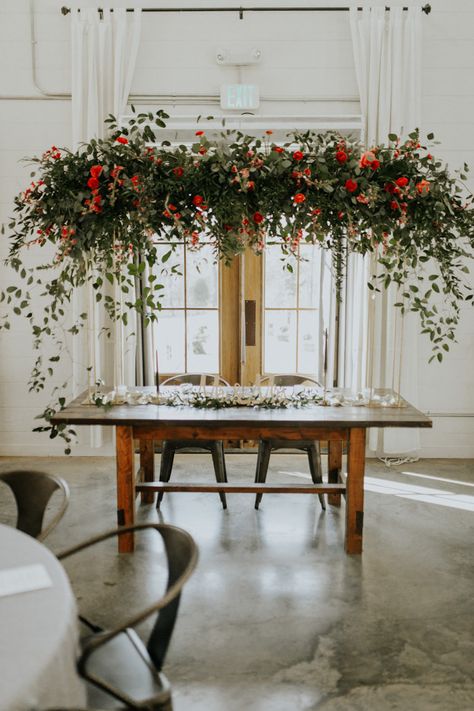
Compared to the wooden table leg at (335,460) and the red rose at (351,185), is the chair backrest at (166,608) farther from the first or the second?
the wooden table leg at (335,460)

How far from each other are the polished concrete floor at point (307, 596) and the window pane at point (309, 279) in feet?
5.35

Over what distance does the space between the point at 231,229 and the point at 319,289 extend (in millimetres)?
2166

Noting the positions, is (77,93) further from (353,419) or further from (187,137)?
(353,419)

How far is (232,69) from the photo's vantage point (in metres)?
5.27

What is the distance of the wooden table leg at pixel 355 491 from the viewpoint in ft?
11.8

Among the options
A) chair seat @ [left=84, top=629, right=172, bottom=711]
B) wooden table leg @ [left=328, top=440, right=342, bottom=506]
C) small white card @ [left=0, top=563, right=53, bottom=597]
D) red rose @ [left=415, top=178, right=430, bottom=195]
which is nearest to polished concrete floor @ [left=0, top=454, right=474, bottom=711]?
wooden table leg @ [left=328, top=440, right=342, bottom=506]

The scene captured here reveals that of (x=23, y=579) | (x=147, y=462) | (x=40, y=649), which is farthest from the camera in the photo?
(x=147, y=462)

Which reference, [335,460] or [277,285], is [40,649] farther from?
[277,285]

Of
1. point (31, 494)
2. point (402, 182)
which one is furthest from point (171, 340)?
point (31, 494)

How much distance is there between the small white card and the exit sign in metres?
4.24

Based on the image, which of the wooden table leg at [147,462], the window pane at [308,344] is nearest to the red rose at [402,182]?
the wooden table leg at [147,462]

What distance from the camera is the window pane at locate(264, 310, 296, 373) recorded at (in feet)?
18.7

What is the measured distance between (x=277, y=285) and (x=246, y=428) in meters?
2.36

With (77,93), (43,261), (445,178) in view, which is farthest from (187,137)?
(445,178)
